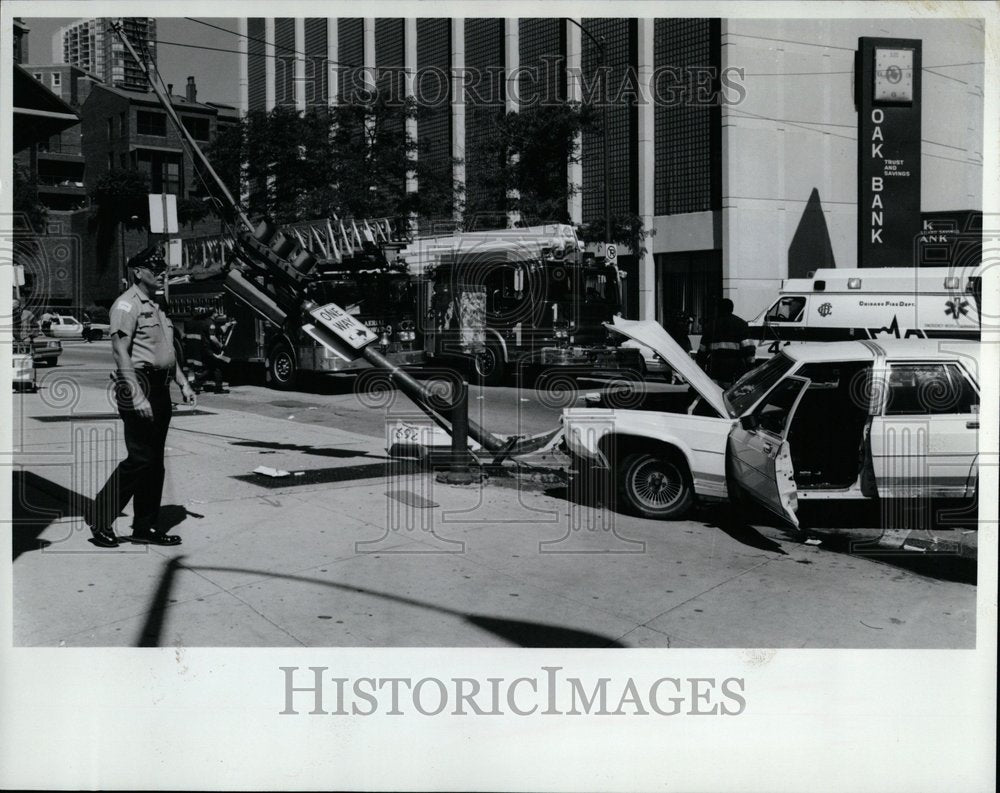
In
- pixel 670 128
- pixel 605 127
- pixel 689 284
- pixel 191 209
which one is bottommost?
pixel 689 284

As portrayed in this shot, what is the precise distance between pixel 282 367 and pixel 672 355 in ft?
38.1

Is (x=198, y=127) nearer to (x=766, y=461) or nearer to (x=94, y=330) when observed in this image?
(x=94, y=330)

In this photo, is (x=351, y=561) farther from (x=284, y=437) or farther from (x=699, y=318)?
(x=699, y=318)

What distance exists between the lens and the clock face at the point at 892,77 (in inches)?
703

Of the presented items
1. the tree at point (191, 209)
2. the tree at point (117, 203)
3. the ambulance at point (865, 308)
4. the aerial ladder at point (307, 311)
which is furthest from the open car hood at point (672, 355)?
the tree at point (191, 209)

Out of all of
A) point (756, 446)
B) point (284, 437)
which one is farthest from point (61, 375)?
point (756, 446)

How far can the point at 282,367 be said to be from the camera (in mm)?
17484

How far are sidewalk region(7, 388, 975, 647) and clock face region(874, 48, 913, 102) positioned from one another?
13.2 meters

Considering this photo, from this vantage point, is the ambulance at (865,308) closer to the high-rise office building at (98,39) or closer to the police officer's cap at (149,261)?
the high-rise office building at (98,39)

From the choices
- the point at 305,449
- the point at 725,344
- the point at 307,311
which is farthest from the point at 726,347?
the point at 307,311

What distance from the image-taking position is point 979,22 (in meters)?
4.94

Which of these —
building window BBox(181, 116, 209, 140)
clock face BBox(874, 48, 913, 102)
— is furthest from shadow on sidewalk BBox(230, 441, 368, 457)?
clock face BBox(874, 48, 913, 102)

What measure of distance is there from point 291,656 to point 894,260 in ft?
65.6

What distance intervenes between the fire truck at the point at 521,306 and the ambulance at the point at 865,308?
3013 mm
